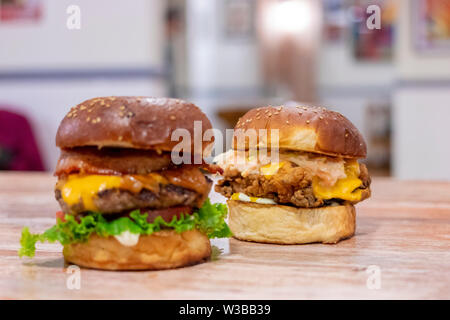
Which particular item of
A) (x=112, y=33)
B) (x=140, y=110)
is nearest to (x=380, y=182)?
(x=140, y=110)

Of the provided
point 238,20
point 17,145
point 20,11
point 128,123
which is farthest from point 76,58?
point 238,20

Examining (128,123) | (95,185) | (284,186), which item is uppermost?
(128,123)

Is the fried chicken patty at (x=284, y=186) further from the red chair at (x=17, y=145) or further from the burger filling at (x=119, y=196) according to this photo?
the red chair at (x=17, y=145)

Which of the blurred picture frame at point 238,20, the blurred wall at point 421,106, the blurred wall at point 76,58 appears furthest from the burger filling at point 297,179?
the blurred picture frame at point 238,20

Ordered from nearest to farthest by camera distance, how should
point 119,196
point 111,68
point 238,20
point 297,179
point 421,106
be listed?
point 119,196 < point 297,179 < point 111,68 < point 421,106 < point 238,20

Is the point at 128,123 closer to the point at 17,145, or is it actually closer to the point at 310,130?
the point at 310,130
